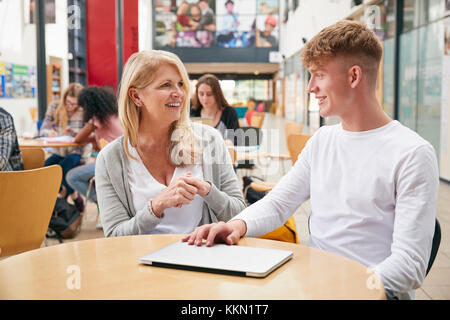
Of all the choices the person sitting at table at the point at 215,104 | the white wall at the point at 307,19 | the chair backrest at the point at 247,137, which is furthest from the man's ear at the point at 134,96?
the white wall at the point at 307,19

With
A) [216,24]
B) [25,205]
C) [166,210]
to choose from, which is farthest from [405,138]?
[216,24]

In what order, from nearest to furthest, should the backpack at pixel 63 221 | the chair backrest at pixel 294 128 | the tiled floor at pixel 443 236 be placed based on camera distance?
the tiled floor at pixel 443 236 < the backpack at pixel 63 221 < the chair backrest at pixel 294 128

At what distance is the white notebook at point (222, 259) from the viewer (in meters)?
1.17

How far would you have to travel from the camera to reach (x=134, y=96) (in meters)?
2.10

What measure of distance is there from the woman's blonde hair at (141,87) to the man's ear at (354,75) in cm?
78

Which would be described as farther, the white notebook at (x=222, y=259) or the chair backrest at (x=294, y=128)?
the chair backrest at (x=294, y=128)

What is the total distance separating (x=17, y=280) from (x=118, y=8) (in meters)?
10.6

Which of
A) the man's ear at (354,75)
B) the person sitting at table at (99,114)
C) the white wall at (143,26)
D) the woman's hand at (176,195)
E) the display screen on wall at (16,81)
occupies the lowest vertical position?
the woman's hand at (176,195)

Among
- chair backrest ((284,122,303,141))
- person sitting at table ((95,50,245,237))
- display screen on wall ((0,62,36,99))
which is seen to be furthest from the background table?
display screen on wall ((0,62,36,99))

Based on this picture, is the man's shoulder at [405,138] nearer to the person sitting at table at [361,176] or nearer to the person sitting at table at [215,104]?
the person sitting at table at [361,176]

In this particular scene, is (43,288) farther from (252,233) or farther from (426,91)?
(426,91)

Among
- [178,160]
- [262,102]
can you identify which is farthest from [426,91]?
[262,102]

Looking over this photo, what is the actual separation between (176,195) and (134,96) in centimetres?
57
